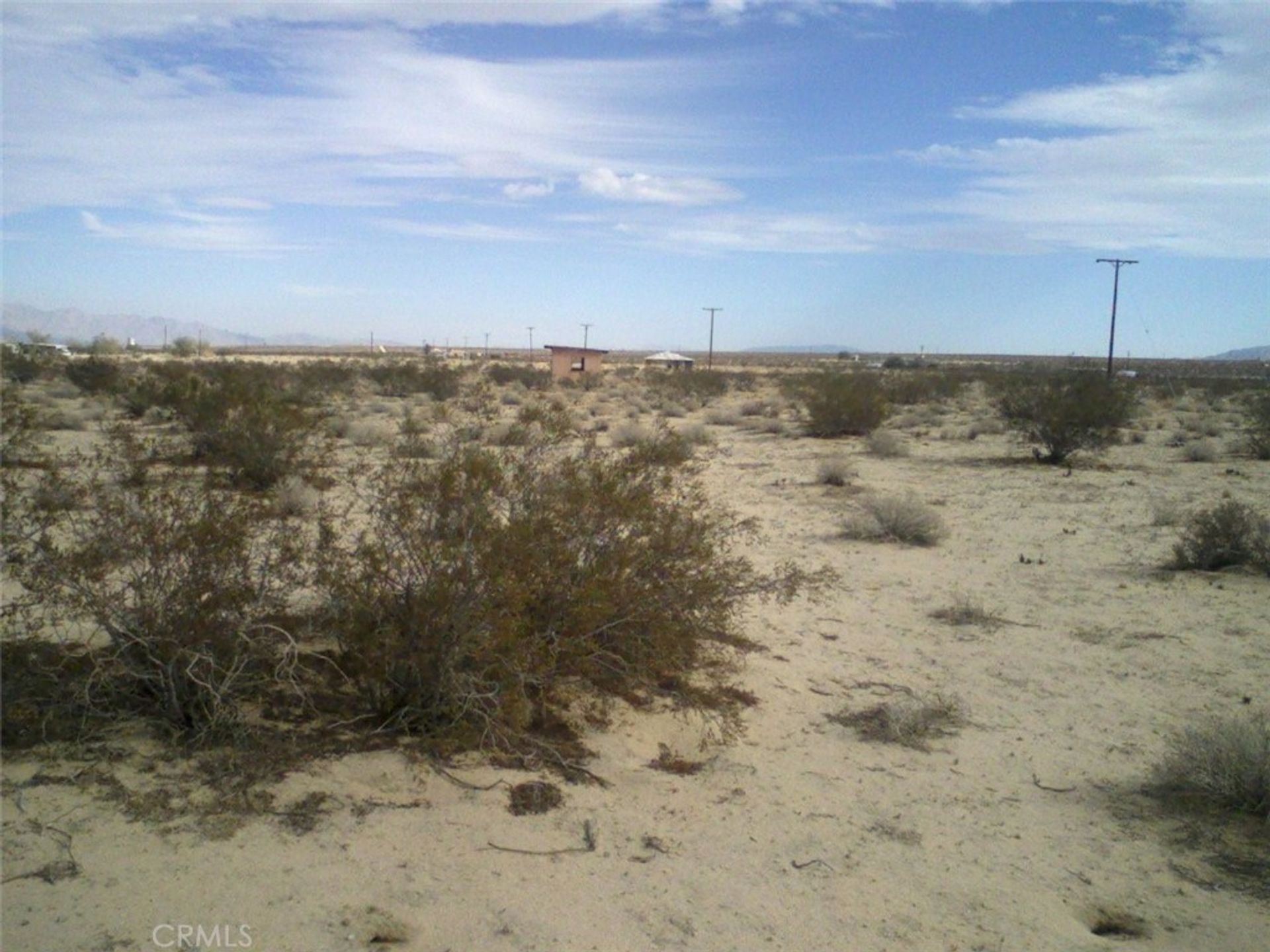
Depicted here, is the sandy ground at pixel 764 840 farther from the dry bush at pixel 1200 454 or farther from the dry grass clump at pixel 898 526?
the dry bush at pixel 1200 454

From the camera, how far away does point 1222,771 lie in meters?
5.32

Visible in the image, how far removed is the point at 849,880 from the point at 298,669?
340 centimetres

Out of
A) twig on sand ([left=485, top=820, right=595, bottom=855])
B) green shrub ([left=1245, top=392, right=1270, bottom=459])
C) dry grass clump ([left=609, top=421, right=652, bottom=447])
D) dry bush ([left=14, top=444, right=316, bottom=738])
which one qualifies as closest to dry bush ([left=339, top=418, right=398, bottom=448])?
dry grass clump ([left=609, top=421, right=652, bottom=447])

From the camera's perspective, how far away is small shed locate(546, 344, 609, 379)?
172 feet

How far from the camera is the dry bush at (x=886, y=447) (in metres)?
21.2

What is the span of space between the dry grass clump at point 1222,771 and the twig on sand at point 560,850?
11.0 feet

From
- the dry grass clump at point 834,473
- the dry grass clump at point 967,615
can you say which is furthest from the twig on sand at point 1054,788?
the dry grass clump at point 834,473

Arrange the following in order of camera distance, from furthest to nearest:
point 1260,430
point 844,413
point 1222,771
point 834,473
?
point 844,413
point 1260,430
point 834,473
point 1222,771

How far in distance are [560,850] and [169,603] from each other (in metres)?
2.48

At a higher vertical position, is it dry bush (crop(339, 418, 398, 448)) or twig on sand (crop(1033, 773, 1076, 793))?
dry bush (crop(339, 418, 398, 448))
